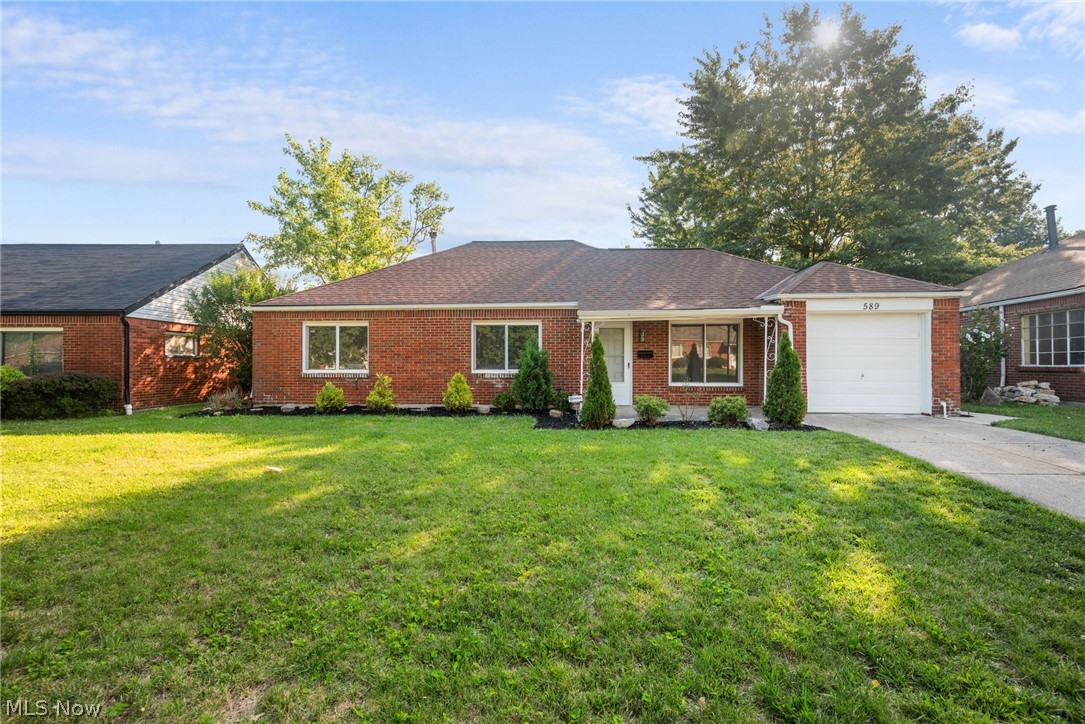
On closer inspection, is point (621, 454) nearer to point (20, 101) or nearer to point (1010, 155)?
point (20, 101)

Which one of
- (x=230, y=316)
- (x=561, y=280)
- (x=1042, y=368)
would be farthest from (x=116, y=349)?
(x=1042, y=368)

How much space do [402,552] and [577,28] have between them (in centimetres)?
1112

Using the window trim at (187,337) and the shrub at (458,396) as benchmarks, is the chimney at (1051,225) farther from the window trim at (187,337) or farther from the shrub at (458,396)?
the window trim at (187,337)

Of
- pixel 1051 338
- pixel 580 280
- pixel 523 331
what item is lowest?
pixel 1051 338

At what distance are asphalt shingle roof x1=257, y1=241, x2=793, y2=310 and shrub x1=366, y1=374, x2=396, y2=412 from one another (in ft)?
7.15

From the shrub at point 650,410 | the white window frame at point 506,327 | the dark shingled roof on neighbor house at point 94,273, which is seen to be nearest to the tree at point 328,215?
the dark shingled roof on neighbor house at point 94,273

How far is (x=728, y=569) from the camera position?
3.21 meters

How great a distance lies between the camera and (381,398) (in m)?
11.6

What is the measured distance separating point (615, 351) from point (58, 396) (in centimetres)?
1370

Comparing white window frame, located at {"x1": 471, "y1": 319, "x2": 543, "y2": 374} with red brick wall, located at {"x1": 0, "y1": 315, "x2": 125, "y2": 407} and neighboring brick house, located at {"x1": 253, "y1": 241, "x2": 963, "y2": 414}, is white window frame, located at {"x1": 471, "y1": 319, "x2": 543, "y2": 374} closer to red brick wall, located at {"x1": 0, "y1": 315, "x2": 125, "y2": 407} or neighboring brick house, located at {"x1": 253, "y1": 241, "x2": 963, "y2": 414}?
neighboring brick house, located at {"x1": 253, "y1": 241, "x2": 963, "y2": 414}

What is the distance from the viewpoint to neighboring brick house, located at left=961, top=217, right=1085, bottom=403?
12617 millimetres

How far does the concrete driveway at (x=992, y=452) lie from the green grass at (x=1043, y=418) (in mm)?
366

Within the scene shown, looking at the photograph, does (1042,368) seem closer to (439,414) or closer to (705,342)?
(705,342)

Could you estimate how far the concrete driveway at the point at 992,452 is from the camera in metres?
4.80
